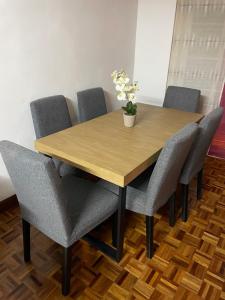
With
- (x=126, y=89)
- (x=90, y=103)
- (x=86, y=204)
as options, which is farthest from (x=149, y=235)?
(x=90, y=103)

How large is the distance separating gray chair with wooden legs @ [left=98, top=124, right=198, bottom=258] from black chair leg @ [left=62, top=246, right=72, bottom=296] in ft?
1.62

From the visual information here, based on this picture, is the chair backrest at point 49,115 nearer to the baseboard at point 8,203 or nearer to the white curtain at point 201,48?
the baseboard at point 8,203

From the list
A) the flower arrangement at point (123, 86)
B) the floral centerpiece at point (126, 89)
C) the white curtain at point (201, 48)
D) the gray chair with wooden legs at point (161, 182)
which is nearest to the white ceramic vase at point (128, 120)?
the floral centerpiece at point (126, 89)

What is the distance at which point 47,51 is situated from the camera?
2.16 metres

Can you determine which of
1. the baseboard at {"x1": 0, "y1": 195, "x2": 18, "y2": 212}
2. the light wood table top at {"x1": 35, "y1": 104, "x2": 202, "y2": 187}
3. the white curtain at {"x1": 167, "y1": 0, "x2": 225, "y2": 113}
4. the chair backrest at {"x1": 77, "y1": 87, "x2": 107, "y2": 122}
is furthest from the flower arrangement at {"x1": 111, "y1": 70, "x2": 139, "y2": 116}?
the white curtain at {"x1": 167, "y1": 0, "x2": 225, "y2": 113}

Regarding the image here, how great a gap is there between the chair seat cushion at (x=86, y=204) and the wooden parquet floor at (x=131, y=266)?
0.40 meters

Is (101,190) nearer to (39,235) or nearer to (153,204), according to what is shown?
(153,204)

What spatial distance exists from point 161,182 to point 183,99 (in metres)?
1.64

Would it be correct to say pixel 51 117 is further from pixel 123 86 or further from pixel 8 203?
pixel 8 203

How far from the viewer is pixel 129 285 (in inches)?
60.6

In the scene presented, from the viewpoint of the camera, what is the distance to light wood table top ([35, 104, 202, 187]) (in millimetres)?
1438

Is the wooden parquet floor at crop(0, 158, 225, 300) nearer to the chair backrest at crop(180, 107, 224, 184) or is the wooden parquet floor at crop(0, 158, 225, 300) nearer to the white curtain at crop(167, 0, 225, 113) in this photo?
the chair backrest at crop(180, 107, 224, 184)

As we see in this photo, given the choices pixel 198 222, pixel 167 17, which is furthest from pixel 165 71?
pixel 198 222

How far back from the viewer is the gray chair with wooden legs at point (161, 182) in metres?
1.37
